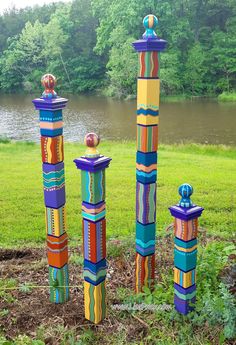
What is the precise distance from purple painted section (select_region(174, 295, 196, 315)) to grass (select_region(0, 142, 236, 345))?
0.04 metres

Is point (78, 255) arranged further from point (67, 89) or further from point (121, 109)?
point (67, 89)

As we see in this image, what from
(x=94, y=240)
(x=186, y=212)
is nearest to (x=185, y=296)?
(x=186, y=212)

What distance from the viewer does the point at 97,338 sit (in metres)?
2.33

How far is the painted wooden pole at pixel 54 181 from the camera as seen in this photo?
2.34 metres

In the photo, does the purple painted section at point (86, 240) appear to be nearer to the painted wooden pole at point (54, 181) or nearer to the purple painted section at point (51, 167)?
the painted wooden pole at point (54, 181)

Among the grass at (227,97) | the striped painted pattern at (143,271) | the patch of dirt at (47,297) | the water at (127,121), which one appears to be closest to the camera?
the patch of dirt at (47,297)

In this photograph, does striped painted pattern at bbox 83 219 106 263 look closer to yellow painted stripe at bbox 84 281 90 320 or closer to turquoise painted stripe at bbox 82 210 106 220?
turquoise painted stripe at bbox 82 210 106 220

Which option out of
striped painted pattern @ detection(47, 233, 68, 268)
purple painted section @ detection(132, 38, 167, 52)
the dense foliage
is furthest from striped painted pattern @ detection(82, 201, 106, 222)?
the dense foliage

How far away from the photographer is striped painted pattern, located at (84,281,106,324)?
A: 2400 mm

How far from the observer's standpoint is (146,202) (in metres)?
2.56

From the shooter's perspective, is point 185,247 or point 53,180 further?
point 53,180

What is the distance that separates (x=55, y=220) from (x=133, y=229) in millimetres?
1767

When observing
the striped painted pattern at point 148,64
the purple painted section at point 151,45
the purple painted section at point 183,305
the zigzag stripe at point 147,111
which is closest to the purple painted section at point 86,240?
the purple painted section at point 183,305

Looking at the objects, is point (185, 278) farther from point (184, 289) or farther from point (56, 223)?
point (56, 223)
